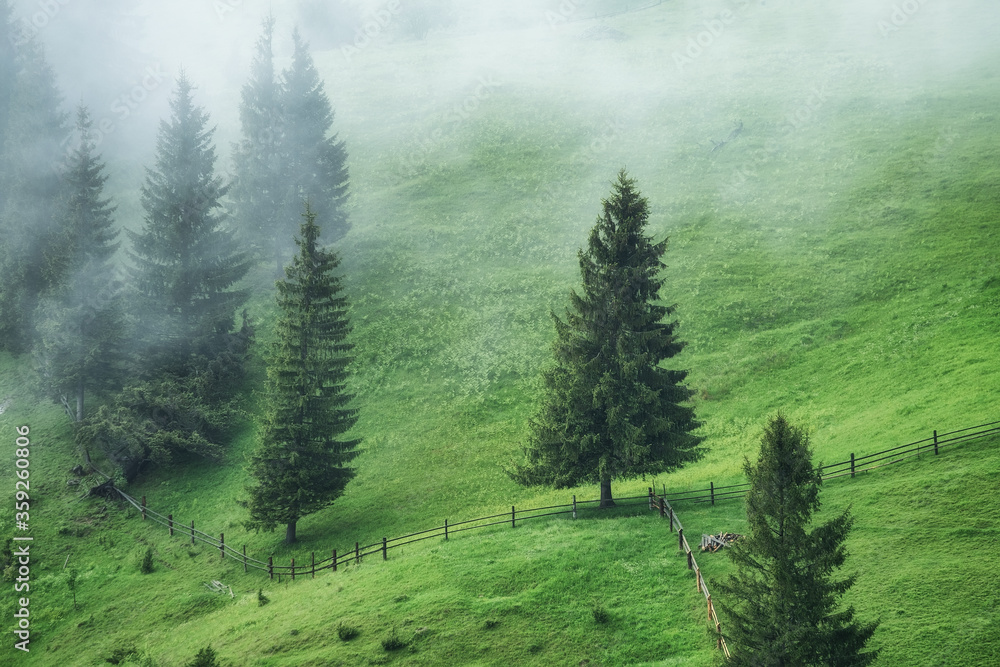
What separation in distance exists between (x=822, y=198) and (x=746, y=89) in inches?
1212

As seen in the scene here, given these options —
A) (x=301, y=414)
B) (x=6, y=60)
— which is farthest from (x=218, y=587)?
(x=6, y=60)

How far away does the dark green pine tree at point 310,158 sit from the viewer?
2469 inches

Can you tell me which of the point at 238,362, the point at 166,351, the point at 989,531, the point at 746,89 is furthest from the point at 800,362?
the point at 746,89

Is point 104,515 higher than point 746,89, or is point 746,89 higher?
point 746,89

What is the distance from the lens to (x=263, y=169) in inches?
2458

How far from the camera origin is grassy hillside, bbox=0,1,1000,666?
78.0ft

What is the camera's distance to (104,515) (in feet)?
133

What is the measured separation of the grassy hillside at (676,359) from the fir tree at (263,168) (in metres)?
6.88

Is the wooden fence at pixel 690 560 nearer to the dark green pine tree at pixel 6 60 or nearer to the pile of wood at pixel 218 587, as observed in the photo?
the pile of wood at pixel 218 587

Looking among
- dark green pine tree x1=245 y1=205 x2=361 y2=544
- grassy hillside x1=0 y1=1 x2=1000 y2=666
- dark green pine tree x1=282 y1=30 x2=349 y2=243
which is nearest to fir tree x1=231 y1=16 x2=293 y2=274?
dark green pine tree x1=282 y1=30 x2=349 y2=243

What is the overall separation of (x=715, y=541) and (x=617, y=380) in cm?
755

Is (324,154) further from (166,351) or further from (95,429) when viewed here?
(95,429)

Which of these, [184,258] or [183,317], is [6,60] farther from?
[183,317]

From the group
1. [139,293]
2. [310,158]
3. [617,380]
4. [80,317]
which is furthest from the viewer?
[310,158]
